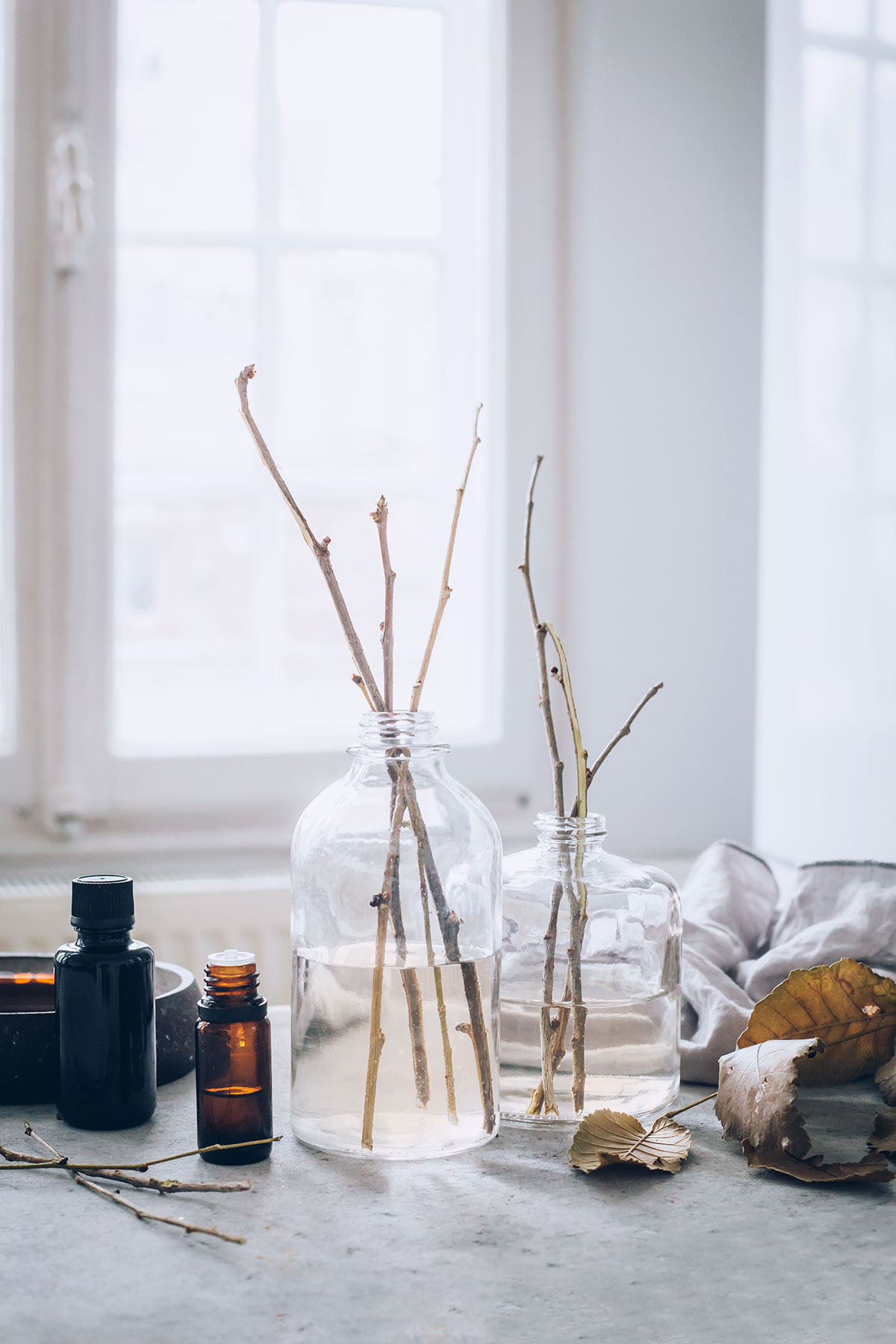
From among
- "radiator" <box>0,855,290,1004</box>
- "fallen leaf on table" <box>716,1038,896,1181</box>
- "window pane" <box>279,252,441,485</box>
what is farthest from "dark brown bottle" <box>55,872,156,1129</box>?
"window pane" <box>279,252,441,485</box>

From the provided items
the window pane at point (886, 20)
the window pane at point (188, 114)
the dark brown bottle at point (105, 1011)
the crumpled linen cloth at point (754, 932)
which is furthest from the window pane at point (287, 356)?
the dark brown bottle at point (105, 1011)

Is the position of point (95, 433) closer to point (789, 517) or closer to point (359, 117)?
point (359, 117)

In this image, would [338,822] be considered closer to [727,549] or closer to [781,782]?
[781,782]

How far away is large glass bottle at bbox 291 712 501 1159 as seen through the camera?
2.31 feet

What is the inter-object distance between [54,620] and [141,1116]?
45.3 inches

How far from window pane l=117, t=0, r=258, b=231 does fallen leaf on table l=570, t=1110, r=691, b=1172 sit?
1558mm

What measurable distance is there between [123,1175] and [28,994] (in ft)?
0.77

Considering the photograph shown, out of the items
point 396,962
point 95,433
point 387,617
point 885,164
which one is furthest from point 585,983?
point 95,433

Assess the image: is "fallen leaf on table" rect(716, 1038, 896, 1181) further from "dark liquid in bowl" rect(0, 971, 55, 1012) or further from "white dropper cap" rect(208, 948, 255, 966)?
"dark liquid in bowl" rect(0, 971, 55, 1012)

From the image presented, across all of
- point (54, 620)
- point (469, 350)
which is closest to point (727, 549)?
point (469, 350)

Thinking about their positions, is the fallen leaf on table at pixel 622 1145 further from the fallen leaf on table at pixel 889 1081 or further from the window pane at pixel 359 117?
the window pane at pixel 359 117

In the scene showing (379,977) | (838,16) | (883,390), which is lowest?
(379,977)

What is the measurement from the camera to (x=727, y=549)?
1.93 meters

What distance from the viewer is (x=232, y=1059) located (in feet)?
2.30
